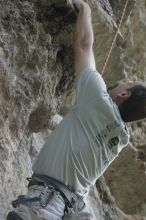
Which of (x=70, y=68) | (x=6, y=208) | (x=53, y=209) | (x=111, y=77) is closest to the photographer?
(x=53, y=209)

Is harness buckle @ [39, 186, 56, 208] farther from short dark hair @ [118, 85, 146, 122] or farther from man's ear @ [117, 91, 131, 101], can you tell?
man's ear @ [117, 91, 131, 101]

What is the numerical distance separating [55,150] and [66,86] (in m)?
1.55

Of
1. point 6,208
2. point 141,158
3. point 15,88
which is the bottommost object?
point 141,158

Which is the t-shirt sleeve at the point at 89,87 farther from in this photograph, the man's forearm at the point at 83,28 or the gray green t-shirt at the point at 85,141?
the man's forearm at the point at 83,28

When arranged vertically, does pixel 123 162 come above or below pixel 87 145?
below

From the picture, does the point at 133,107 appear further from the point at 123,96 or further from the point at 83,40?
the point at 83,40

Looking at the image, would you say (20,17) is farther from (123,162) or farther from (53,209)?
(123,162)

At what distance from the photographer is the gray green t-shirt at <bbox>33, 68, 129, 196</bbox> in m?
3.71

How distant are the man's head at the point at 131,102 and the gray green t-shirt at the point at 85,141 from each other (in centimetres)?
11

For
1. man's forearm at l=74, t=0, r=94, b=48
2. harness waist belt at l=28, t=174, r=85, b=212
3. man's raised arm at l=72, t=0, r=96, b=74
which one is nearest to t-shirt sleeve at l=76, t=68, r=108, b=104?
man's raised arm at l=72, t=0, r=96, b=74

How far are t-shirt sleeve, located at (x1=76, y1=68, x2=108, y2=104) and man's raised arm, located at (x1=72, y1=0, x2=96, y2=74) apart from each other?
16 cm

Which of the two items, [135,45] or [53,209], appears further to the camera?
[135,45]

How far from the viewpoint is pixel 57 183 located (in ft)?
12.1

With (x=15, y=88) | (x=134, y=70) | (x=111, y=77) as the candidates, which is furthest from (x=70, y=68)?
(x=134, y=70)
